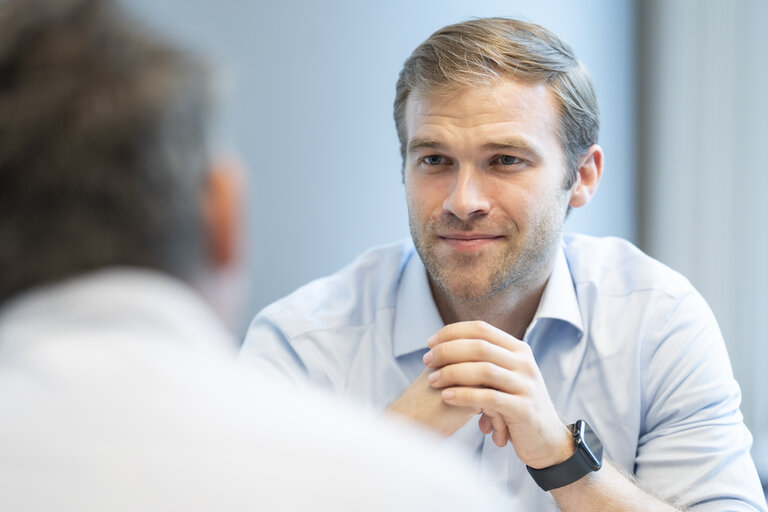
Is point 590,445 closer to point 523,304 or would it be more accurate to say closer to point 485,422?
point 485,422

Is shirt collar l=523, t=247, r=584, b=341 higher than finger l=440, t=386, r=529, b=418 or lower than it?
higher

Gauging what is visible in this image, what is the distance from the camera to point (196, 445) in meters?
0.56

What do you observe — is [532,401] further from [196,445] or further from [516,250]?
[196,445]

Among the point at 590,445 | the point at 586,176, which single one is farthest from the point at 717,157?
the point at 590,445

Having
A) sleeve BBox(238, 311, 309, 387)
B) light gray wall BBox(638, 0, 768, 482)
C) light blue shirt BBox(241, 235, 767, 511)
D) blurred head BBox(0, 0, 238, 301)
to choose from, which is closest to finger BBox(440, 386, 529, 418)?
light blue shirt BBox(241, 235, 767, 511)

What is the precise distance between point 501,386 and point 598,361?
0.40m

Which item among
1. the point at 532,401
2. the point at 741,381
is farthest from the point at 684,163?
the point at 532,401

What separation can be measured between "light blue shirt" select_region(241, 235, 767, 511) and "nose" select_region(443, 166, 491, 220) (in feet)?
0.73

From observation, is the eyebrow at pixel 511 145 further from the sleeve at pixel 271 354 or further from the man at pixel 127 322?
the man at pixel 127 322

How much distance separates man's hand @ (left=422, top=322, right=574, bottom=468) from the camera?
4.33 feet

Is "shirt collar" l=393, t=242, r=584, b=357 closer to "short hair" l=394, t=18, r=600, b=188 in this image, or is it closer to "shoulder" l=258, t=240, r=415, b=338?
"shoulder" l=258, t=240, r=415, b=338

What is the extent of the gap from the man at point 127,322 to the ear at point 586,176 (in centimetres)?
127

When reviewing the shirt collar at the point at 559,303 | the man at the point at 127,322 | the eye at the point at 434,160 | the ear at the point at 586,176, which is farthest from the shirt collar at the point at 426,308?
the man at the point at 127,322

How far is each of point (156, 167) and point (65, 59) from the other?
0.10 m
